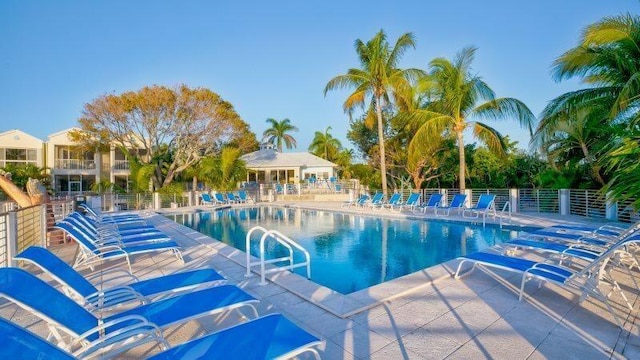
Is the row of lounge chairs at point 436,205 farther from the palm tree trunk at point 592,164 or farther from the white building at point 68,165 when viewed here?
the white building at point 68,165

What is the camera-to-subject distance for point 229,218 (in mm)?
15875

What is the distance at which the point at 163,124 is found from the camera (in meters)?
24.5

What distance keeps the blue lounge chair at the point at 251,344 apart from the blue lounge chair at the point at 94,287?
1.49m

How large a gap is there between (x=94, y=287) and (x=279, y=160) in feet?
95.3

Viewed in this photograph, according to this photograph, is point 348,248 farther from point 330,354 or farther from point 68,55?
point 68,55

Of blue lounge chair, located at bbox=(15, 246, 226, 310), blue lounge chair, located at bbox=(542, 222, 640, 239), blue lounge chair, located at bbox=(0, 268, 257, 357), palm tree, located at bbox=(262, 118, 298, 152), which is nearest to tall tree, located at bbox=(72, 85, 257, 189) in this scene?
palm tree, located at bbox=(262, 118, 298, 152)

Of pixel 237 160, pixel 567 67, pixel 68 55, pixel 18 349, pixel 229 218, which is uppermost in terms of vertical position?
pixel 68 55

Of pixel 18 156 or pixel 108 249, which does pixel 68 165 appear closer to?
pixel 18 156

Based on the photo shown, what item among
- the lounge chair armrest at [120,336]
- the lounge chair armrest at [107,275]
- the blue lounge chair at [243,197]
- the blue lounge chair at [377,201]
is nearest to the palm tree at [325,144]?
the blue lounge chair at [243,197]

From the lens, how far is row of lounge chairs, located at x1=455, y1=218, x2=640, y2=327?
3.49m

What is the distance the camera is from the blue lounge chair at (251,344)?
1.98 meters

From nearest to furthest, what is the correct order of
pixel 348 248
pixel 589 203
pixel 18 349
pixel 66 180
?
1. pixel 18 349
2. pixel 348 248
3. pixel 589 203
4. pixel 66 180

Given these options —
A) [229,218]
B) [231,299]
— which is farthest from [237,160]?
[231,299]

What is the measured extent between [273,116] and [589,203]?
121ft
